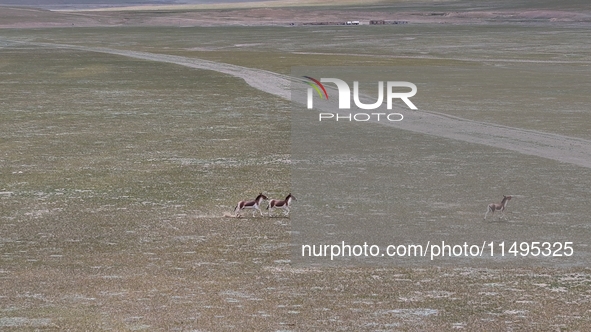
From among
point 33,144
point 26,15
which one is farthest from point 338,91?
point 26,15

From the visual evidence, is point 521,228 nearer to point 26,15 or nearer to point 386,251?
point 386,251

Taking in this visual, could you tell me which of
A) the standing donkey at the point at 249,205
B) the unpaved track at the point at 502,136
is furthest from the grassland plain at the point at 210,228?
the unpaved track at the point at 502,136

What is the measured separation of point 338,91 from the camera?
139 ft

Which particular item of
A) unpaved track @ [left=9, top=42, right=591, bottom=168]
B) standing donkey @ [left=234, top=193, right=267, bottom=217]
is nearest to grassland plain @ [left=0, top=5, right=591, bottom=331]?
standing donkey @ [left=234, top=193, right=267, bottom=217]

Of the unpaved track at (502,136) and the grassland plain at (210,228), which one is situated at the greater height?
the unpaved track at (502,136)

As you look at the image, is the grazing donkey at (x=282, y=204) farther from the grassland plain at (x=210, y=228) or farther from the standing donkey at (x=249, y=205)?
the grassland plain at (x=210, y=228)

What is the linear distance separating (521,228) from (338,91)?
27.8 meters

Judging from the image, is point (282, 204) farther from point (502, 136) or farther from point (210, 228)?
point (502, 136)

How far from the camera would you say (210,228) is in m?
15.2

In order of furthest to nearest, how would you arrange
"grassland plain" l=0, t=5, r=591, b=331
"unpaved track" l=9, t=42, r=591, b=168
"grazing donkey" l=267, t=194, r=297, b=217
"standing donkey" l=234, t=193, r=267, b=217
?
"unpaved track" l=9, t=42, r=591, b=168
"grazing donkey" l=267, t=194, r=297, b=217
"standing donkey" l=234, t=193, r=267, b=217
"grassland plain" l=0, t=5, r=591, b=331

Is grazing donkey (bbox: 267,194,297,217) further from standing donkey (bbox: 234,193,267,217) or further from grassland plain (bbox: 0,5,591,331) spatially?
grassland plain (bbox: 0,5,591,331)

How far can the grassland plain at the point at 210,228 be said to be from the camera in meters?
11.0

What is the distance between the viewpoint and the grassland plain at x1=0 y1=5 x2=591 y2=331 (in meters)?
11.0

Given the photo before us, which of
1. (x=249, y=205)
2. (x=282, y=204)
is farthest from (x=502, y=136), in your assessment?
(x=249, y=205)
